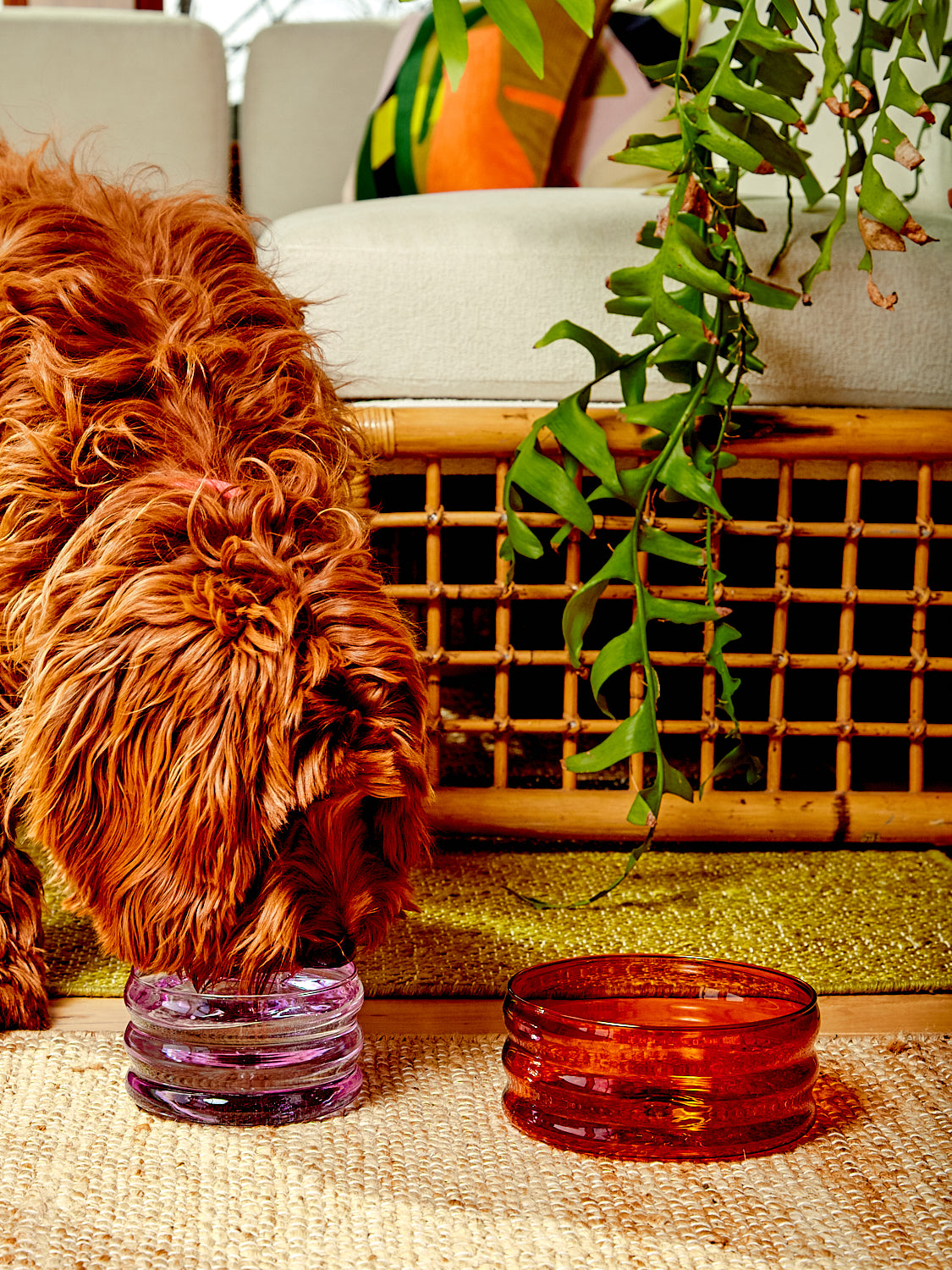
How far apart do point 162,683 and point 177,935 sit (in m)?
0.14

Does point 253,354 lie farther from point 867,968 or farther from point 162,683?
point 867,968

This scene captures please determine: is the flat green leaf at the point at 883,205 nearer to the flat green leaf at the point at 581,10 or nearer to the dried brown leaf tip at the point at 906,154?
the dried brown leaf tip at the point at 906,154

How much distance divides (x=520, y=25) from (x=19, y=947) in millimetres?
774

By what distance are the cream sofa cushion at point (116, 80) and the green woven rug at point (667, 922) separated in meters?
1.34

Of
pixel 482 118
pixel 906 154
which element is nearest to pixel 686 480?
pixel 906 154

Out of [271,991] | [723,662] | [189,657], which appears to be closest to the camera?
[189,657]

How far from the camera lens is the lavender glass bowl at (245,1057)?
0.77 meters

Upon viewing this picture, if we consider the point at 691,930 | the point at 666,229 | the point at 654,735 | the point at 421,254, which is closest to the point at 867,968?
the point at 691,930

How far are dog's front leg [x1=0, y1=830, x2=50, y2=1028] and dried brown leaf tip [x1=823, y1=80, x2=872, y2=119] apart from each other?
2.89ft

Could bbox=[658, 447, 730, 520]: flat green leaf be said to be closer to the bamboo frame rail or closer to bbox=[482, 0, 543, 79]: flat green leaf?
the bamboo frame rail

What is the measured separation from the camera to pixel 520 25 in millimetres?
849

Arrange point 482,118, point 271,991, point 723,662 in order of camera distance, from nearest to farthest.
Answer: point 271,991 → point 723,662 → point 482,118

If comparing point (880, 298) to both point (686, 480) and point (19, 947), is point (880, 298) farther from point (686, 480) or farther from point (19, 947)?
point (19, 947)

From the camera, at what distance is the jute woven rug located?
634 mm
